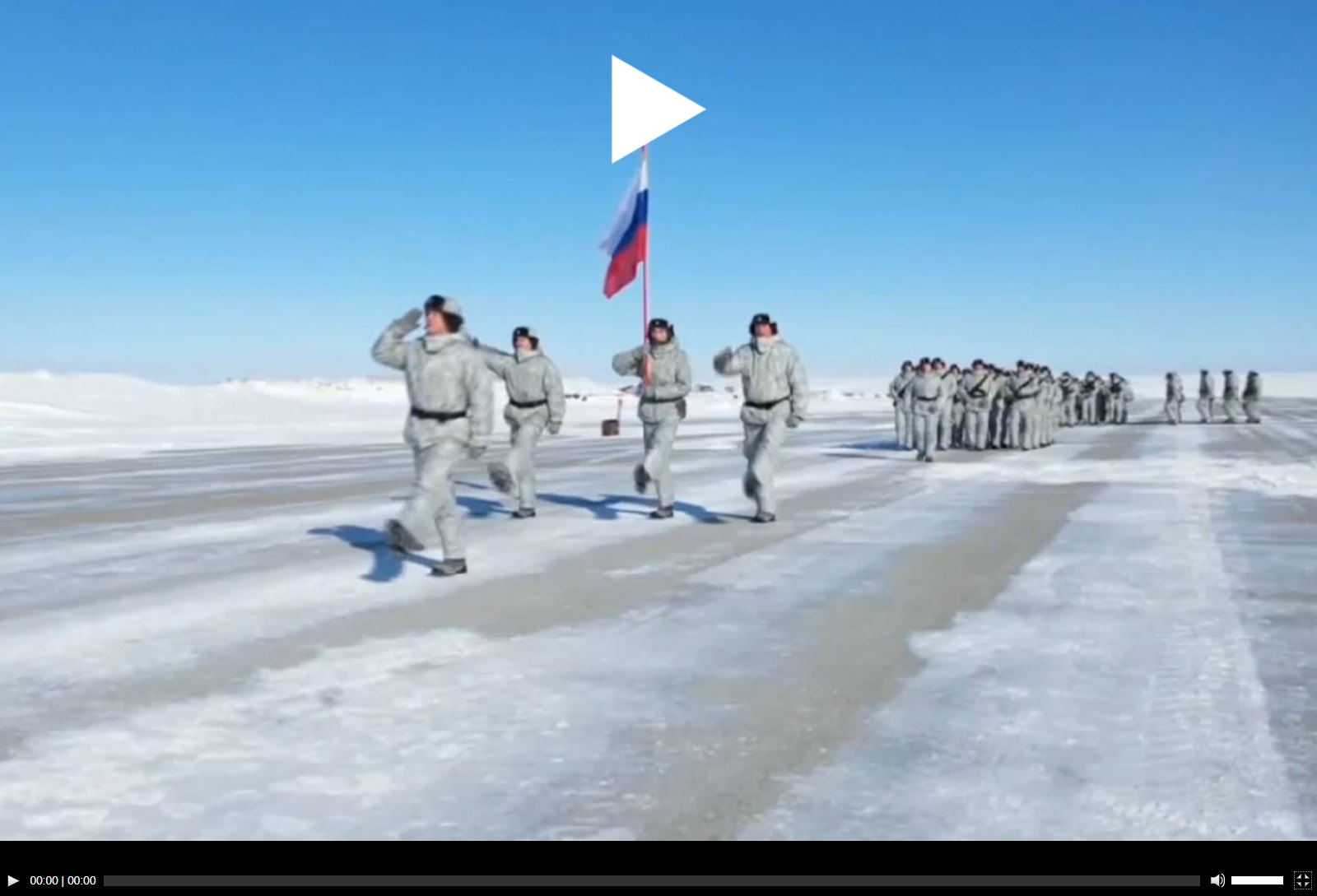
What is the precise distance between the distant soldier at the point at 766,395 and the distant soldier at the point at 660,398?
563 mm

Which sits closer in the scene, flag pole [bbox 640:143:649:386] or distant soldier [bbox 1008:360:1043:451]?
flag pole [bbox 640:143:649:386]

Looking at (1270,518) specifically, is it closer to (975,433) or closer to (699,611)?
(699,611)

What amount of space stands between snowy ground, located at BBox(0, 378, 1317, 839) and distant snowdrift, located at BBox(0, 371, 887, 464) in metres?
16.5

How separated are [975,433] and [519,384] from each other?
51.3 ft

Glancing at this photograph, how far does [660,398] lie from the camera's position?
38.8ft

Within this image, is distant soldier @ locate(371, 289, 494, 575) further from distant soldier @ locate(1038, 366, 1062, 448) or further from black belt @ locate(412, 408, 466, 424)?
distant soldier @ locate(1038, 366, 1062, 448)

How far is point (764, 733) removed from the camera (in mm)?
4520

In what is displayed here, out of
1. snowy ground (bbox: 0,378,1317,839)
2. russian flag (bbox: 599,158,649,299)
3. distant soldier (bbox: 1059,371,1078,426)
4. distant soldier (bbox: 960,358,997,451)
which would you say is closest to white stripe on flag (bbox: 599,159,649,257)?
russian flag (bbox: 599,158,649,299)

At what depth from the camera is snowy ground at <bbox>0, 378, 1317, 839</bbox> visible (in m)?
3.71

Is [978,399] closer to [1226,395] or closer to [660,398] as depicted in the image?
[660,398]

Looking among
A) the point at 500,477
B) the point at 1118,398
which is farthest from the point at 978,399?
the point at 1118,398

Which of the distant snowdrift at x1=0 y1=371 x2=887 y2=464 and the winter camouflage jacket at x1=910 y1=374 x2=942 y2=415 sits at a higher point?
the winter camouflage jacket at x1=910 y1=374 x2=942 y2=415

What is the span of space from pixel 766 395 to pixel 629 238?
3383 millimetres
